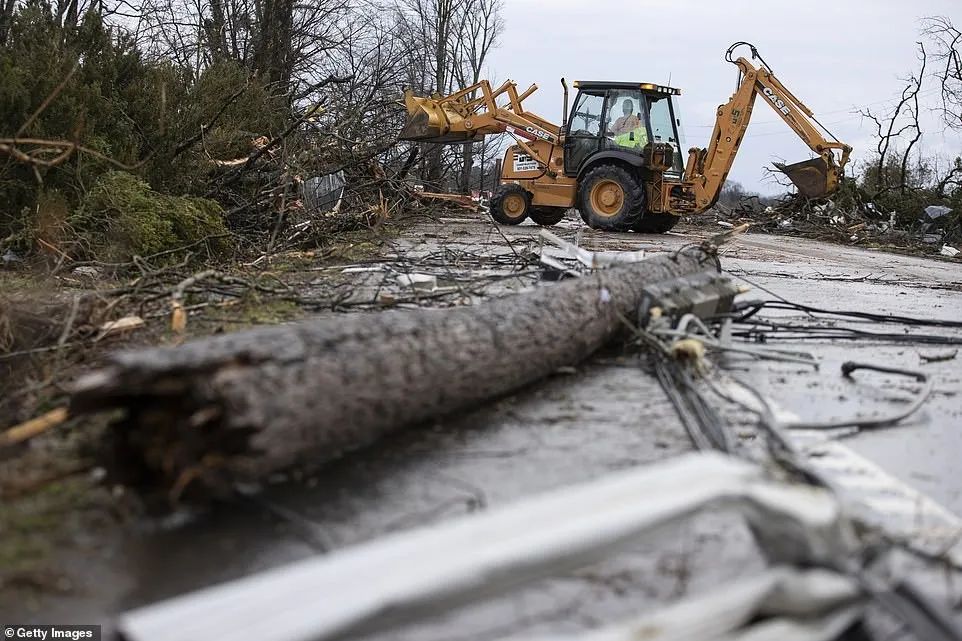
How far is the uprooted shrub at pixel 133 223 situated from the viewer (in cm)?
808

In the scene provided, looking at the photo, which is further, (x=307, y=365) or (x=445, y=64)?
(x=445, y=64)

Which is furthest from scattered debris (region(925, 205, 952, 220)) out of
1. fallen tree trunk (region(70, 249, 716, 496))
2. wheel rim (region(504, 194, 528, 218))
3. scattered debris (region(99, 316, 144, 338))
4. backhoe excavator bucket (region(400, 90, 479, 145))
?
scattered debris (region(99, 316, 144, 338))

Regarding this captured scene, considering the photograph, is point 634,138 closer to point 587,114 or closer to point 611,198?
point 587,114

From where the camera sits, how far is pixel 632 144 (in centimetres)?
1717

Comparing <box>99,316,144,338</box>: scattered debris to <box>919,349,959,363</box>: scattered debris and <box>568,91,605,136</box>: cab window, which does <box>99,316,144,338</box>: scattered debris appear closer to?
<box>919,349,959,363</box>: scattered debris

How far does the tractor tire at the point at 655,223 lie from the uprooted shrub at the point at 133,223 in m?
10.4

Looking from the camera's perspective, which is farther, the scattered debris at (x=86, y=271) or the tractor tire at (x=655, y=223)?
the tractor tire at (x=655, y=223)

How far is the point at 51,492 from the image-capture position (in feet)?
9.34

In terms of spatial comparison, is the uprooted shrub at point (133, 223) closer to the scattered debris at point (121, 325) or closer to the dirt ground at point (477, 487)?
the dirt ground at point (477, 487)

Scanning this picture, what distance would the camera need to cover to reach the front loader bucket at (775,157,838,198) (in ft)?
56.6

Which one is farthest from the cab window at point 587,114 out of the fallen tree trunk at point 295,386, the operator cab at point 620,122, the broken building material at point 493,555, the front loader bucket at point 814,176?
the broken building material at point 493,555

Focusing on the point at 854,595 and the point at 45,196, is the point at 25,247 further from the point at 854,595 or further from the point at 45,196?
the point at 854,595

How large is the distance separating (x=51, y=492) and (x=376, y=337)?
4.09ft

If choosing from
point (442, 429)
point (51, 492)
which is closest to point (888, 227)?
point (442, 429)
